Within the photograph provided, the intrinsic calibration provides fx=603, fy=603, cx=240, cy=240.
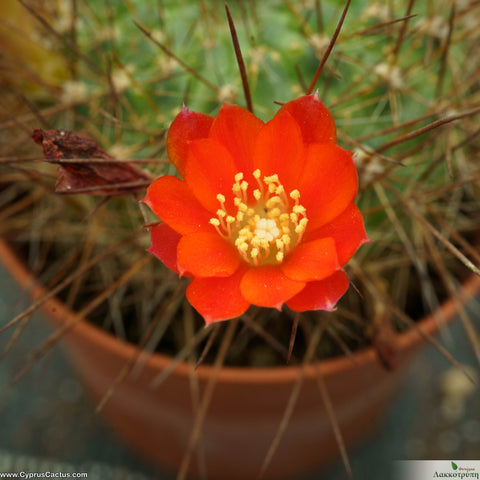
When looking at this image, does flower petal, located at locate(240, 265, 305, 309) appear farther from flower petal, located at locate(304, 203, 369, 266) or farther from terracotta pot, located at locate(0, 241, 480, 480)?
terracotta pot, located at locate(0, 241, 480, 480)

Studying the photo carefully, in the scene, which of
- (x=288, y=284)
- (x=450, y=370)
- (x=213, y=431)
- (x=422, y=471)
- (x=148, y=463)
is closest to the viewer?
(x=288, y=284)

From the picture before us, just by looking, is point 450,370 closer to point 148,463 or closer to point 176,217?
point 148,463

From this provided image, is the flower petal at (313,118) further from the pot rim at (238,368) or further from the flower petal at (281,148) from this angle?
the pot rim at (238,368)

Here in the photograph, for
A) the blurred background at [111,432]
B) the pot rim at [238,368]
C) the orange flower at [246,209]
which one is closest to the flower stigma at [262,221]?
the orange flower at [246,209]

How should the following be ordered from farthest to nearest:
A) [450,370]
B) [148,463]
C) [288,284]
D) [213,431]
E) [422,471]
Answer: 1. [450,370]
2. [148,463]
3. [213,431]
4. [422,471]
5. [288,284]

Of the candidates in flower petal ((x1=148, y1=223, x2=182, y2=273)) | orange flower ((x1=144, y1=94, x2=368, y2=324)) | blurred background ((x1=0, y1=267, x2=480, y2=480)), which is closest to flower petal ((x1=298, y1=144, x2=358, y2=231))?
orange flower ((x1=144, y1=94, x2=368, y2=324))

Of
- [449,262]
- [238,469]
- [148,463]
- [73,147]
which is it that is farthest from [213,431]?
[73,147]
